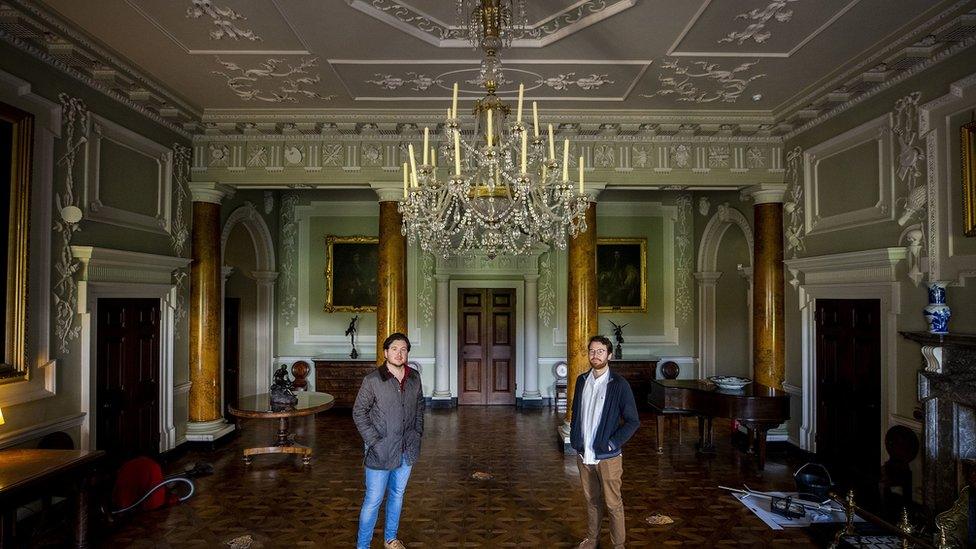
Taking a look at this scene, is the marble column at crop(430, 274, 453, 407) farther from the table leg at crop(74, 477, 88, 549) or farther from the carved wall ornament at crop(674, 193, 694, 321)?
the table leg at crop(74, 477, 88, 549)

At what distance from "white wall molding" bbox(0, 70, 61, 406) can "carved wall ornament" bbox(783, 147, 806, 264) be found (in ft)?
24.7

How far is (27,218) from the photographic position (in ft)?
14.3

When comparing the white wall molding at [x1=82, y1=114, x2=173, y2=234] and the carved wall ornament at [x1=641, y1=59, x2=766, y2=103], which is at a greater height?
the carved wall ornament at [x1=641, y1=59, x2=766, y2=103]

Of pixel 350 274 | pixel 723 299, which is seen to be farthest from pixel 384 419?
pixel 723 299

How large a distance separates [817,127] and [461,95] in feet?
13.0

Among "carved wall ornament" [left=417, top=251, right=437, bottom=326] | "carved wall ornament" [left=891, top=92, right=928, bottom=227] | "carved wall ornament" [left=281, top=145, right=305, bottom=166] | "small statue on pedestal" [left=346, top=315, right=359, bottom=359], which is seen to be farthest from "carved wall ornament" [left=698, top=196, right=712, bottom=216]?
"carved wall ornament" [left=281, top=145, right=305, bottom=166]

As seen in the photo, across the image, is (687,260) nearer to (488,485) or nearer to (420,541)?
(488,485)

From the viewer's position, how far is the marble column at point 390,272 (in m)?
6.95

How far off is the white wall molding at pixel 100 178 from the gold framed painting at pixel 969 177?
7.36 m

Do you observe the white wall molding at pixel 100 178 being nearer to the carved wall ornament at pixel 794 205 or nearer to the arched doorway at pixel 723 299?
the carved wall ornament at pixel 794 205

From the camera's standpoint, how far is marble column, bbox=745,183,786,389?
269 inches

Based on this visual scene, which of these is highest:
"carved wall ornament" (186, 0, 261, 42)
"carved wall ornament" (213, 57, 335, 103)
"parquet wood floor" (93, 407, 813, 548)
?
"carved wall ornament" (186, 0, 261, 42)

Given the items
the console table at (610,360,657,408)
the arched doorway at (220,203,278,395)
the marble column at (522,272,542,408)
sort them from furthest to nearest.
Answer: the marble column at (522,272,542,408) → the console table at (610,360,657,408) → the arched doorway at (220,203,278,395)

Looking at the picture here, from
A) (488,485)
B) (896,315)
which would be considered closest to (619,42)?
(896,315)
